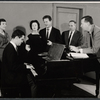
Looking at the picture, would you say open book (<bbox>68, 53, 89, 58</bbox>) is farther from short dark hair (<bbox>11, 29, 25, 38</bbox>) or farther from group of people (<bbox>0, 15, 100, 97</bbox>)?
short dark hair (<bbox>11, 29, 25, 38</bbox>)

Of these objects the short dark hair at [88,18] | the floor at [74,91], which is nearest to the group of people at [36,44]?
Result: the short dark hair at [88,18]

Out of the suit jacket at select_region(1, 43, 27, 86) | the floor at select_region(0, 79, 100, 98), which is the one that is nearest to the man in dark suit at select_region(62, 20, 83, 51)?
the floor at select_region(0, 79, 100, 98)

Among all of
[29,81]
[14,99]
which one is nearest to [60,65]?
[29,81]

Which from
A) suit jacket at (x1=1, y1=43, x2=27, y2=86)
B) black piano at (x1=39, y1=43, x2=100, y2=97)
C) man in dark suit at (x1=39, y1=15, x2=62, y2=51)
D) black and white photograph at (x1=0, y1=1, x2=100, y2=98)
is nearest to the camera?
black piano at (x1=39, y1=43, x2=100, y2=97)

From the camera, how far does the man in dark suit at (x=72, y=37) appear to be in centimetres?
210

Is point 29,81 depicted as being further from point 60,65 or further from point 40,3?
point 40,3

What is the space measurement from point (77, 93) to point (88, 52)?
663 millimetres

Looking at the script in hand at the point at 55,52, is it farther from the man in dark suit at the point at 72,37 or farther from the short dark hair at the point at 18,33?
the short dark hair at the point at 18,33

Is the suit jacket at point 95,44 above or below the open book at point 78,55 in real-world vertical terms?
above

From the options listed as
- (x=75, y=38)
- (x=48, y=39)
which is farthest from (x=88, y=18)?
(x=48, y=39)

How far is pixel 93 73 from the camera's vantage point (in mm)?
2188

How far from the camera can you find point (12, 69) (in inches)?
76.1

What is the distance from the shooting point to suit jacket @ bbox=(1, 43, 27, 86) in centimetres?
192

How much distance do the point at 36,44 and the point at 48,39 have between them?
213mm
